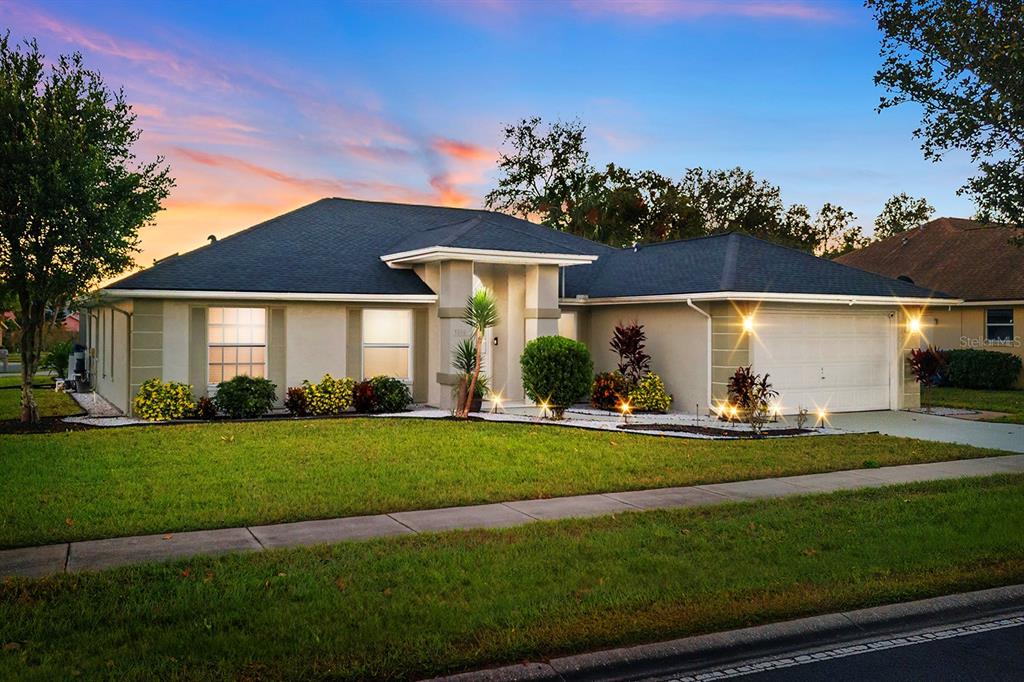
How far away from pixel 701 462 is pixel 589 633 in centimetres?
762

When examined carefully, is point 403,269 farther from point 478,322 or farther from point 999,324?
point 999,324

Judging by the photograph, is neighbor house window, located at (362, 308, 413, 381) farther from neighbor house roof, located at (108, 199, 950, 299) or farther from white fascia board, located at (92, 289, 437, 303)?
neighbor house roof, located at (108, 199, 950, 299)

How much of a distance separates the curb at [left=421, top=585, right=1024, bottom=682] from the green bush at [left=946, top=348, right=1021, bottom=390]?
25.0 metres

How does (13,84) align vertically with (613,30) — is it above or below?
below

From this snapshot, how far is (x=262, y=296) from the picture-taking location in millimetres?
18750

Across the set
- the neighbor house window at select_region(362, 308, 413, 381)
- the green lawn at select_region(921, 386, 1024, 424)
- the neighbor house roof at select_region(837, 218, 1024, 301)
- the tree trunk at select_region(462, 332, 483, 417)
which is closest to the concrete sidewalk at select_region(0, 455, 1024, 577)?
the tree trunk at select_region(462, 332, 483, 417)

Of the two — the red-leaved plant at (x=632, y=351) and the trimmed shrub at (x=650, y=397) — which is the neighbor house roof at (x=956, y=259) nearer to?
the red-leaved plant at (x=632, y=351)

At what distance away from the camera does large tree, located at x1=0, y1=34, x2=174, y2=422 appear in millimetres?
16094

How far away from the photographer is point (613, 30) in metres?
19.8

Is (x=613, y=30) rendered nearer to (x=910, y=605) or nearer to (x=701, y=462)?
(x=701, y=462)

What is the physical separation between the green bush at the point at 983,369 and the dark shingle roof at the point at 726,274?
27.0 feet

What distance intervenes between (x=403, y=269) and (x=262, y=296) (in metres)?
4.27

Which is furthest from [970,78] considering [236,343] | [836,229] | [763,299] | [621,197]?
[836,229]

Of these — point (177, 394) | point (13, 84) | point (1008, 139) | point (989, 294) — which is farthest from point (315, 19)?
point (989, 294)
